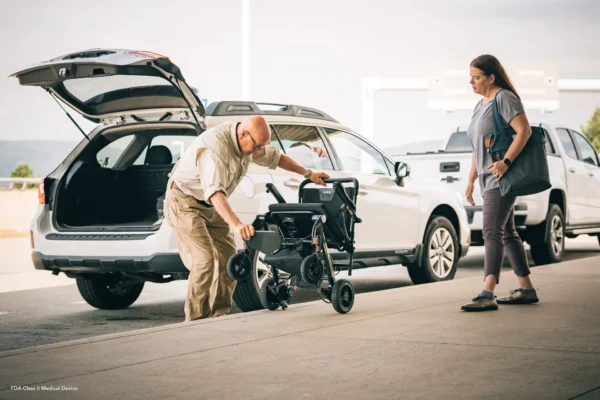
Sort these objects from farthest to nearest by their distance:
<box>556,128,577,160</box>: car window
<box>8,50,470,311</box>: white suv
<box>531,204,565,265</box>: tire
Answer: <box>556,128,577,160</box>: car window
<box>531,204,565,265</box>: tire
<box>8,50,470,311</box>: white suv

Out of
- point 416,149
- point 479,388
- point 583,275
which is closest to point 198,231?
point 479,388

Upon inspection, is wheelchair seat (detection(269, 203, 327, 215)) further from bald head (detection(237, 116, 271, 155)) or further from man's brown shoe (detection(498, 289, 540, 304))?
man's brown shoe (detection(498, 289, 540, 304))

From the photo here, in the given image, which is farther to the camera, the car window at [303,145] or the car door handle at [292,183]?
the car window at [303,145]

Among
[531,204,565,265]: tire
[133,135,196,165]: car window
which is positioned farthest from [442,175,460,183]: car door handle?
[133,135,196,165]: car window

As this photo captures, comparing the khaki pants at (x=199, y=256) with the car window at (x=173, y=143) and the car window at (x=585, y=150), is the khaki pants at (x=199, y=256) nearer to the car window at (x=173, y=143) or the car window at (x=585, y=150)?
the car window at (x=173, y=143)

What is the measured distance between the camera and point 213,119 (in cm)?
872

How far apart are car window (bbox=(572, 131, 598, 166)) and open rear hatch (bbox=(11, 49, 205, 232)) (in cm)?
815

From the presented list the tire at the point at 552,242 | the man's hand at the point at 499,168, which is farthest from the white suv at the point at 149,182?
the tire at the point at 552,242

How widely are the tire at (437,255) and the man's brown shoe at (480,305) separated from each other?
3190mm

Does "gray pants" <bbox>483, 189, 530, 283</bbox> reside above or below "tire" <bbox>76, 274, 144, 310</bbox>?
above

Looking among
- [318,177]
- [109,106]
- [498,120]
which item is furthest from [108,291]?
[498,120]

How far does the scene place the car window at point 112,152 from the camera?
9734 millimetres

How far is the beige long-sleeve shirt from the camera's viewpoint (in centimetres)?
746

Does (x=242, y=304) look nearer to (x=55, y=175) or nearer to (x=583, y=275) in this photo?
(x=55, y=175)
